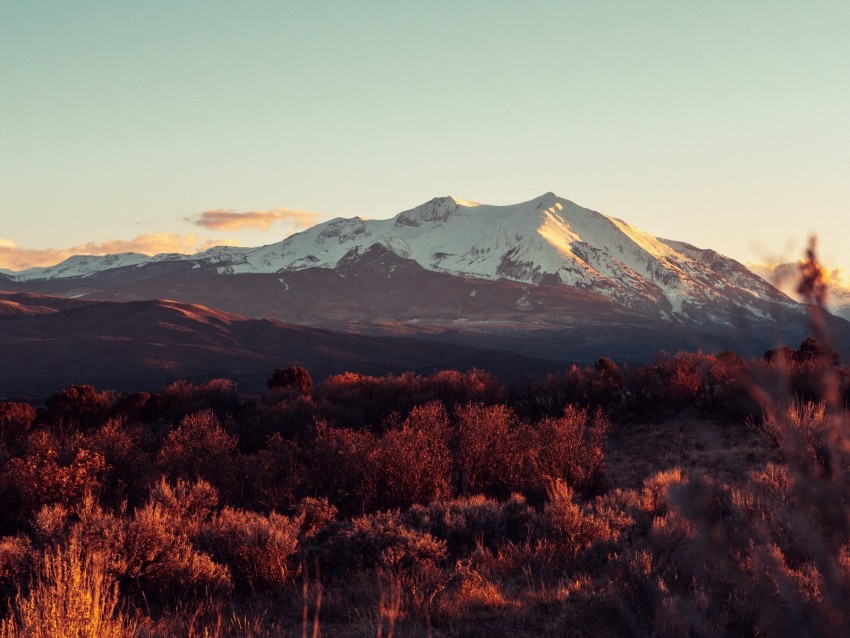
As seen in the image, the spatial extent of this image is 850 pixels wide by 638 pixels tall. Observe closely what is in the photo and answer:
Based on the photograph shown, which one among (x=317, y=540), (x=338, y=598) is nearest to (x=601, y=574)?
(x=338, y=598)

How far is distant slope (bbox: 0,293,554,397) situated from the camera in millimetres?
94875

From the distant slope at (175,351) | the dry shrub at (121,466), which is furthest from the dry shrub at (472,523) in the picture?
the distant slope at (175,351)

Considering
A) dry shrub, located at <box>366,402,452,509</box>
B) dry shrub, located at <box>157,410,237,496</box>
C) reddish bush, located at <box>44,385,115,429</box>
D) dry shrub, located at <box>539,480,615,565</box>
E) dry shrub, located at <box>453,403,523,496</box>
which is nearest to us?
dry shrub, located at <box>539,480,615,565</box>

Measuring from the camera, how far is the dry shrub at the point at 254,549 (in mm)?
9117

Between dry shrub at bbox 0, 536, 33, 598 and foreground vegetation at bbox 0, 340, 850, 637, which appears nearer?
foreground vegetation at bbox 0, 340, 850, 637

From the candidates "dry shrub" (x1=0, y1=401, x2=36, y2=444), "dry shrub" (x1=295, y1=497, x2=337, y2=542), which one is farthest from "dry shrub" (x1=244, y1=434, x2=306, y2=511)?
"dry shrub" (x1=0, y1=401, x2=36, y2=444)

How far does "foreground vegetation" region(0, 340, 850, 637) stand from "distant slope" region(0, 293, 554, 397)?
64.1 metres

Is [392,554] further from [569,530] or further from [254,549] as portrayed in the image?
[569,530]

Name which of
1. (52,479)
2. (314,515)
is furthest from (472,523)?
(52,479)

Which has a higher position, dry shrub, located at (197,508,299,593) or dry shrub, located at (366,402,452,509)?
dry shrub, located at (197,508,299,593)

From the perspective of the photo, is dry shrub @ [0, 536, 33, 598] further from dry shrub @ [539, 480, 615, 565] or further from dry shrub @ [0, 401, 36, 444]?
dry shrub @ [0, 401, 36, 444]

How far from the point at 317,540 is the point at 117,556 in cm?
274

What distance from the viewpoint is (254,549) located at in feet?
30.5

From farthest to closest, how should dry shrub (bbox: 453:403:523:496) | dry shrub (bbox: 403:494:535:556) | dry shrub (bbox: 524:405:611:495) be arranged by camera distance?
dry shrub (bbox: 453:403:523:496) → dry shrub (bbox: 524:405:611:495) → dry shrub (bbox: 403:494:535:556)
